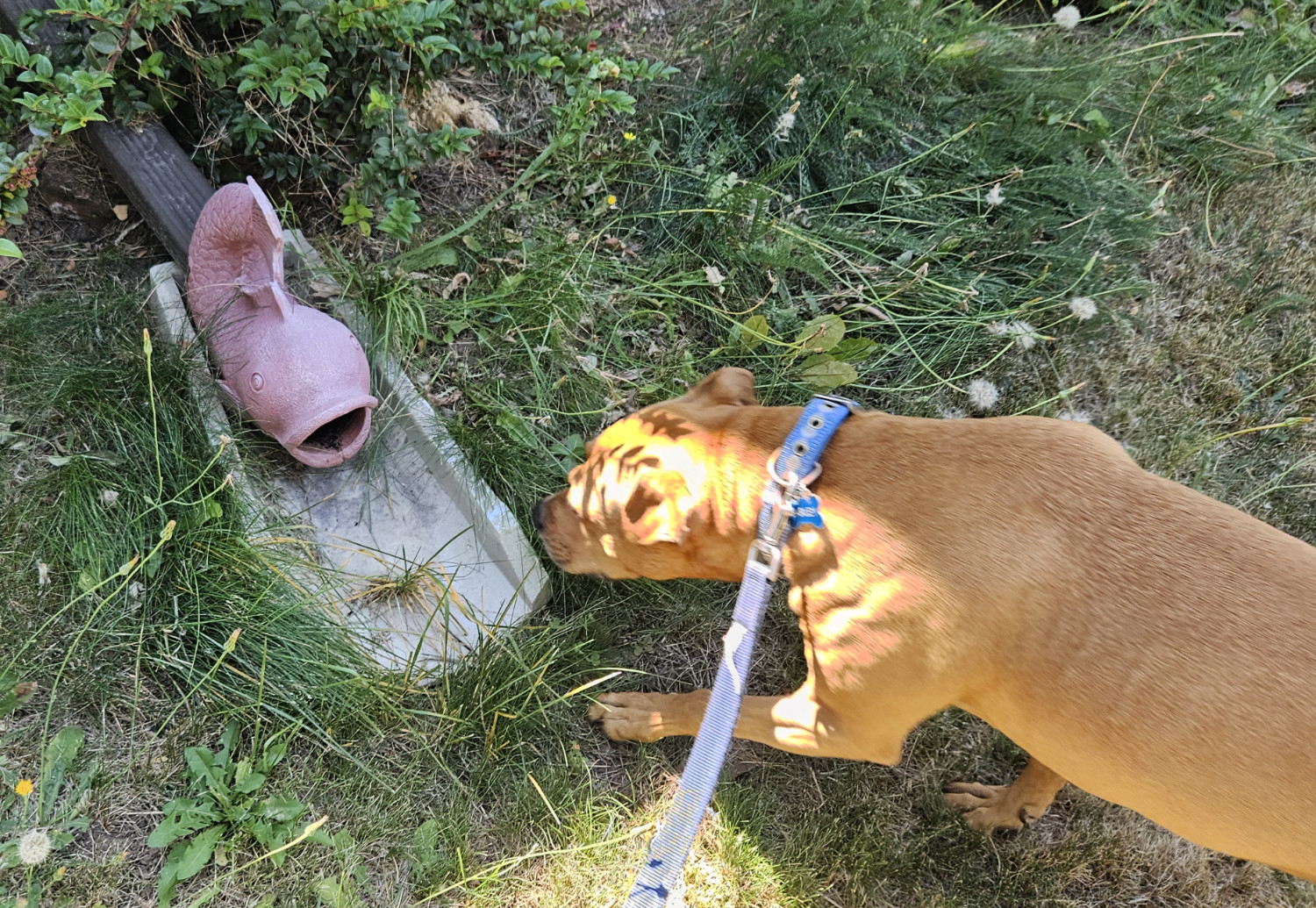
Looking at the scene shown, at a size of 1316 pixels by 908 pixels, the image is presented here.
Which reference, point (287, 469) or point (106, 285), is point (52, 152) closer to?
point (106, 285)

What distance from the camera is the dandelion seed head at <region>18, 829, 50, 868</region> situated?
2252 mm

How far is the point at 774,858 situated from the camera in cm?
280

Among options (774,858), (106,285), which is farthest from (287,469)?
(774,858)

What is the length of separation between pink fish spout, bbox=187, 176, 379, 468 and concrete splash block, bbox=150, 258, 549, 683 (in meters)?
0.15

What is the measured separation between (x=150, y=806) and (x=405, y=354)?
165cm

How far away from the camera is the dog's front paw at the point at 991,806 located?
2.91 m

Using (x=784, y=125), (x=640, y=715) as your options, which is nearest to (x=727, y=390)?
(x=640, y=715)

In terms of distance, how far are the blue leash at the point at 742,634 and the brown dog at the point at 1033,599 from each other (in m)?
0.12

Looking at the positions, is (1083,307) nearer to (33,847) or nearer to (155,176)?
(155,176)

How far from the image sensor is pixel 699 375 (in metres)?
3.27

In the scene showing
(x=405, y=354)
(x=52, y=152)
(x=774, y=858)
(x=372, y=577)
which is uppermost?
(x=52, y=152)

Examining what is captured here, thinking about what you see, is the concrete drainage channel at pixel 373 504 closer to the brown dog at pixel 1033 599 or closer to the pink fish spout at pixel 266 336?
the pink fish spout at pixel 266 336

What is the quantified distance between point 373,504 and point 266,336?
0.71 meters

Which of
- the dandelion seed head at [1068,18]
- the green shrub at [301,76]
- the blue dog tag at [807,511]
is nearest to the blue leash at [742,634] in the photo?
the blue dog tag at [807,511]
